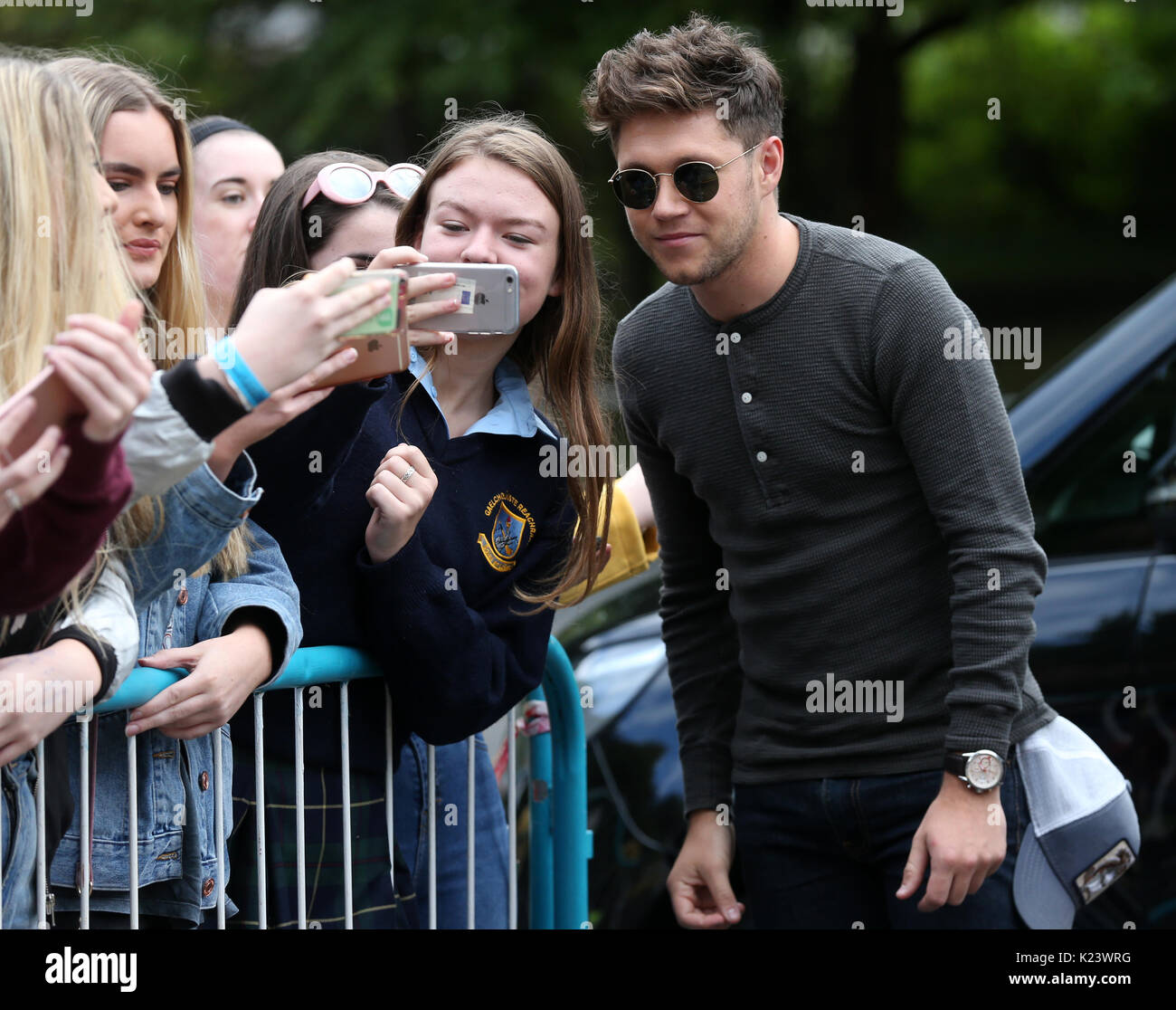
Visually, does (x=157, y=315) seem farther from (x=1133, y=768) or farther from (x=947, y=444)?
(x=1133, y=768)

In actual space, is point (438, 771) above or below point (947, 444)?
below

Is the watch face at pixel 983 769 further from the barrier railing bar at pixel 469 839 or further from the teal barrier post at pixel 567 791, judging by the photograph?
the barrier railing bar at pixel 469 839

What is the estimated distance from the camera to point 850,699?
2.82 meters

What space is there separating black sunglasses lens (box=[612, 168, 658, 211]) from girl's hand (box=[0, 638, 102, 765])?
4.35 ft

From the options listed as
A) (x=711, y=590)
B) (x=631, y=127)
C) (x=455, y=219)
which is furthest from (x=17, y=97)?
(x=711, y=590)

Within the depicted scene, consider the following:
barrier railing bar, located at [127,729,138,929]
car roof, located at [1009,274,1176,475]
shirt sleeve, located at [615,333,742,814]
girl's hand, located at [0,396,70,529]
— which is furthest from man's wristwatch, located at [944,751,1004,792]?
girl's hand, located at [0,396,70,529]

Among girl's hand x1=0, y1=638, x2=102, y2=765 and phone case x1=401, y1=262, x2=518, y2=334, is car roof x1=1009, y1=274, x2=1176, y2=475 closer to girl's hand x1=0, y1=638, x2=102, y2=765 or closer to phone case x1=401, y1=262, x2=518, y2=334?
phone case x1=401, y1=262, x2=518, y2=334

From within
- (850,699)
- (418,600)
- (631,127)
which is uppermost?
(631,127)

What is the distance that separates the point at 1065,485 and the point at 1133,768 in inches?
29.3

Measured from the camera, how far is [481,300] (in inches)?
100

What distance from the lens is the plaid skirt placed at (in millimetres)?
2582

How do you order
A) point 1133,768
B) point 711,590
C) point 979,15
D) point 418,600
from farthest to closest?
point 979,15 < point 1133,768 < point 711,590 < point 418,600

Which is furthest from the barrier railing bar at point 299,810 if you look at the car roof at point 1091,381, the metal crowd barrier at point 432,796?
the car roof at point 1091,381

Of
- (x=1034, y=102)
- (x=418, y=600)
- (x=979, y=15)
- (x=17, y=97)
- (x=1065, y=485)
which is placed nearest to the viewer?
(x=17, y=97)
